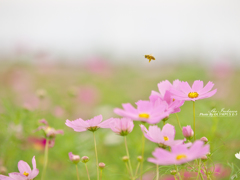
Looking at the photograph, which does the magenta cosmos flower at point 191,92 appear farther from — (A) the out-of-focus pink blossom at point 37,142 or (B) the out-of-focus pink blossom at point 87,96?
(B) the out-of-focus pink blossom at point 87,96

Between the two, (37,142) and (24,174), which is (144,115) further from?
(37,142)

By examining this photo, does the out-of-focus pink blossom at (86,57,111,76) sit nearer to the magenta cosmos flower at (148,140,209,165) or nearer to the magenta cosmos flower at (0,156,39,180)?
the magenta cosmos flower at (0,156,39,180)

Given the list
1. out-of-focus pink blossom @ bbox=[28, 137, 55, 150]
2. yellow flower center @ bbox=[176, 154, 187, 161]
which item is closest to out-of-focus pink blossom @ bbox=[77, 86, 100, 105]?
out-of-focus pink blossom @ bbox=[28, 137, 55, 150]

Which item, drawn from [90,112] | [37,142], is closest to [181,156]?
[37,142]

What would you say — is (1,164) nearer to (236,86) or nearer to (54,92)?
(54,92)

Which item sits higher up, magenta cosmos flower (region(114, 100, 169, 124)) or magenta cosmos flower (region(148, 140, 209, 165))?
magenta cosmos flower (region(114, 100, 169, 124))

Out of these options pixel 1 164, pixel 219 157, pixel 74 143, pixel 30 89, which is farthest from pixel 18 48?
pixel 219 157

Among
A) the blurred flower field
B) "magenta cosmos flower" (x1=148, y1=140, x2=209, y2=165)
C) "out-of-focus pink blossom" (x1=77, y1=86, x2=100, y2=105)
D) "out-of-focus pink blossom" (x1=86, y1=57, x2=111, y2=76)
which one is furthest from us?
"out-of-focus pink blossom" (x1=86, y1=57, x2=111, y2=76)
